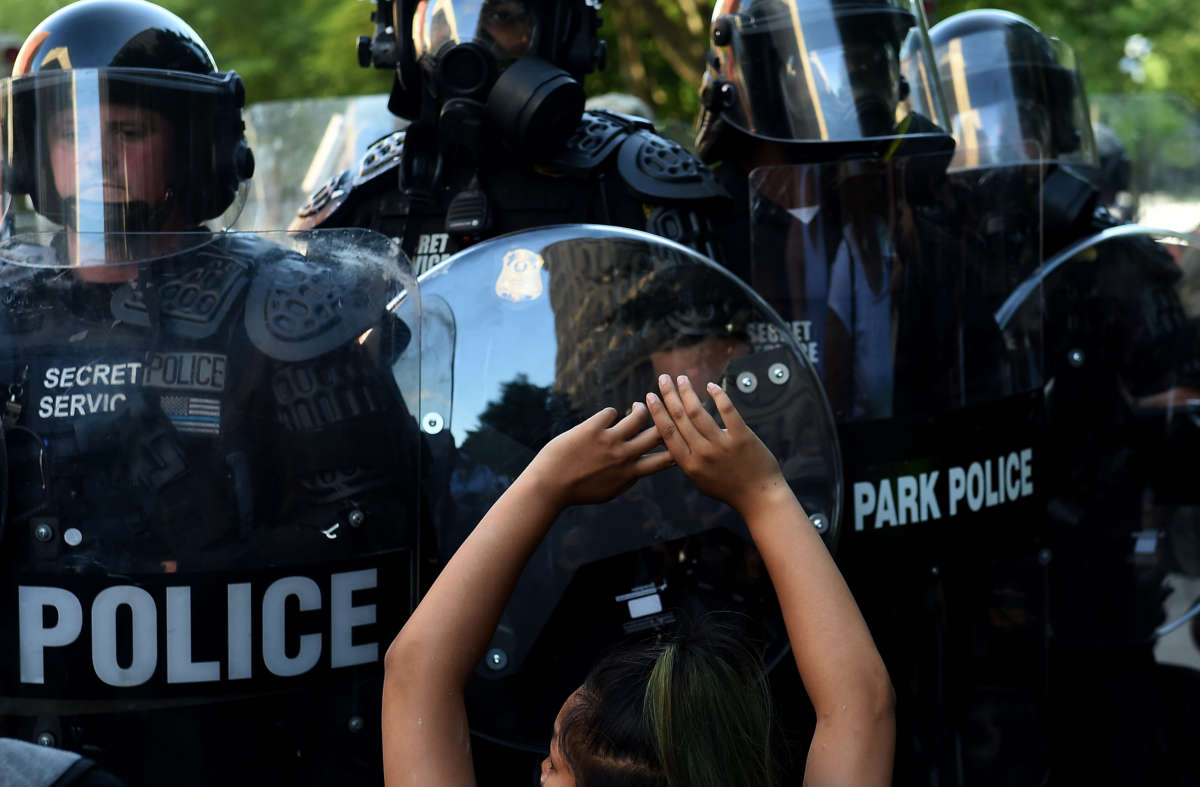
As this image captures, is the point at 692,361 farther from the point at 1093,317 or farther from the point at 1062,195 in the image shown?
the point at 1062,195

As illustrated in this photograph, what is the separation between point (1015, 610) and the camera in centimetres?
280

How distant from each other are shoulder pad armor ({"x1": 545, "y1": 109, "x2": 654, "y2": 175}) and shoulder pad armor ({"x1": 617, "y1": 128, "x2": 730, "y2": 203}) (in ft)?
0.12

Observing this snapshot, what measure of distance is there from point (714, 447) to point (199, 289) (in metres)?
0.83

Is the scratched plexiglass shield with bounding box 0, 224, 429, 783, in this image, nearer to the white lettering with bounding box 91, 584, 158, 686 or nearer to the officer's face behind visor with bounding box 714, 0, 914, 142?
the white lettering with bounding box 91, 584, 158, 686

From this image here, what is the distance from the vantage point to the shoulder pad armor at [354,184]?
335 centimetres

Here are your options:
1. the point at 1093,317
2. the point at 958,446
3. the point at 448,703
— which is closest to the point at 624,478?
the point at 448,703

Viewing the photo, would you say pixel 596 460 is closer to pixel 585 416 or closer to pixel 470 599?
pixel 470 599

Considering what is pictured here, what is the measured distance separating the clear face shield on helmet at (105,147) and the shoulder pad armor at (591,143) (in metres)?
1.01

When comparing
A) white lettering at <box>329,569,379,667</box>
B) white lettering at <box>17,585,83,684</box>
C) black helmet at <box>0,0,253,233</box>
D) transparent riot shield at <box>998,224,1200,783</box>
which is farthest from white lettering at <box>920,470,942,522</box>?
white lettering at <box>17,585,83,684</box>

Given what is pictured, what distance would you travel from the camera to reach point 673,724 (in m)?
1.57

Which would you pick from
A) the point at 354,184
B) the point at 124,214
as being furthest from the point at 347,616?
the point at 354,184

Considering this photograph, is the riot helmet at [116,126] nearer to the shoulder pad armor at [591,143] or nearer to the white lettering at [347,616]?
the white lettering at [347,616]

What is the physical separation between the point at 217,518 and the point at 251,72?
41.5 ft

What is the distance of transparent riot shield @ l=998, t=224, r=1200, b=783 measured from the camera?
3186 mm
